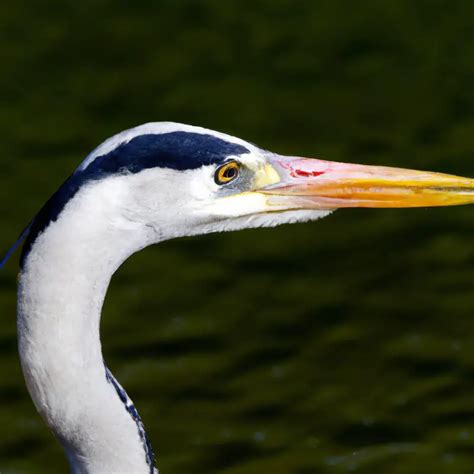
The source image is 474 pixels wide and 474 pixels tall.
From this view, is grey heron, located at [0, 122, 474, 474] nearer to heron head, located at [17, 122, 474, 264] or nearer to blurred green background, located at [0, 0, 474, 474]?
heron head, located at [17, 122, 474, 264]

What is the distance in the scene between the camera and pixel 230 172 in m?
3.97

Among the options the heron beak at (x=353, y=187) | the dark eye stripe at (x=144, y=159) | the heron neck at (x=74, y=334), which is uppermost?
the dark eye stripe at (x=144, y=159)

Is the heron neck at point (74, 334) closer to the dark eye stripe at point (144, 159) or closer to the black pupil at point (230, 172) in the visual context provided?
the dark eye stripe at point (144, 159)

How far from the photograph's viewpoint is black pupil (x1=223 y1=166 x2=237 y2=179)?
155 inches

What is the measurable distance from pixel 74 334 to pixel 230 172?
0.74 m

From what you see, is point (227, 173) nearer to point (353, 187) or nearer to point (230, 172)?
point (230, 172)

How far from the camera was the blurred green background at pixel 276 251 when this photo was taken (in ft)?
19.8

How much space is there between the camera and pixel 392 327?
664 cm

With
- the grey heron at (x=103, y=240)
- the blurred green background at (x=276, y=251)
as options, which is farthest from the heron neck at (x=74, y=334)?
the blurred green background at (x=276, y=251)

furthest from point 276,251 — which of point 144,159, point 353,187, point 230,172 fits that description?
point 144,159

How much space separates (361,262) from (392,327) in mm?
578

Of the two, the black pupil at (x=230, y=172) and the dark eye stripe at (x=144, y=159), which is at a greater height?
the dark eye stripe at (x=144, y=159)

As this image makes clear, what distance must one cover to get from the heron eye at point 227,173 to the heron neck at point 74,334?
323 millimetres

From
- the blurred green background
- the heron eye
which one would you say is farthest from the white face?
the blurred green background
